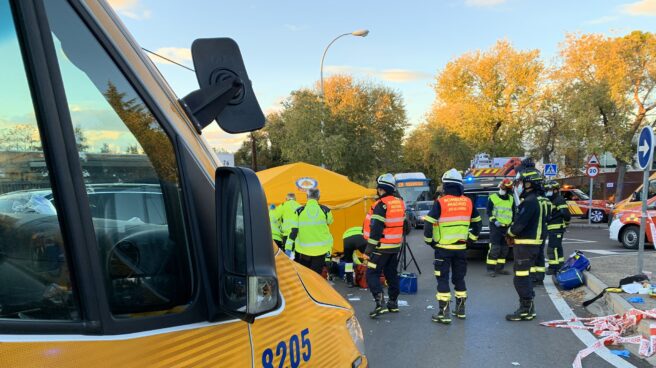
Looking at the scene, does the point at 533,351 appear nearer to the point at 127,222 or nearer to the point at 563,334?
the point at 563,334

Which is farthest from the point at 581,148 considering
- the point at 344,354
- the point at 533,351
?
the point at 344,354

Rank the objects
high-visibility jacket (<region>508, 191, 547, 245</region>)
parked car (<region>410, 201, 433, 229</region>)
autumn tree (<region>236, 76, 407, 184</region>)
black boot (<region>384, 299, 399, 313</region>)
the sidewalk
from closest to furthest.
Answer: the sidewalk, high-visibility jacket (<region>508, 191, 547, 245</region>), black boot (<region>384, 299, 399, 313</region>), parked car (<region>410, 201, 433, 229</region>), autumn tree (<region>236, 76, 407, 184</region>)

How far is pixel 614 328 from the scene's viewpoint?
5230 mm

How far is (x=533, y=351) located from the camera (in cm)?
490

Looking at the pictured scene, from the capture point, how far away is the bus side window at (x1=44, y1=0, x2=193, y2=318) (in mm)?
1235

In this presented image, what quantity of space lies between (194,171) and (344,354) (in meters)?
1.20

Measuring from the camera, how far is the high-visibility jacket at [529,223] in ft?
20.1

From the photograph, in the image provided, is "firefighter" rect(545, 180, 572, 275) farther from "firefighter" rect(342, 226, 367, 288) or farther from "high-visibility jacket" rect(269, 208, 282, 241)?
"high-visibility jacket" rect(269, 208, 282, 241)

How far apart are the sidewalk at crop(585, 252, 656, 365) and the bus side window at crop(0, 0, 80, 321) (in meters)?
5.15

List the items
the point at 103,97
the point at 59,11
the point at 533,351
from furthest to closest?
the point at 533,351 → the point at 103,97 → the point at 59,11

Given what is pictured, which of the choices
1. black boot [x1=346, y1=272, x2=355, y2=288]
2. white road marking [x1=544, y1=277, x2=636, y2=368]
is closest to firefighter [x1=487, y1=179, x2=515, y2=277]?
white road marking [x1=544, y1=277, x2=636, y2=368]

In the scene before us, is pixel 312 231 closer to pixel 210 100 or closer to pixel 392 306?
pixel 392 306

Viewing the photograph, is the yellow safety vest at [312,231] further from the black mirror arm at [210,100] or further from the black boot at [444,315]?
the black mirror arm at [210,100]

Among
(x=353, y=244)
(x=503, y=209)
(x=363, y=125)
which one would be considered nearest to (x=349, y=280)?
(x=353, y=244)
